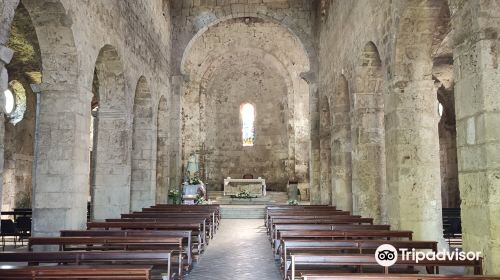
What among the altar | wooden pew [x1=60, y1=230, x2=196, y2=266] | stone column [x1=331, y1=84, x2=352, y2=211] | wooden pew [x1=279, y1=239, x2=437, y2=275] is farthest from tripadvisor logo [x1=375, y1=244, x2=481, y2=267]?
the altar

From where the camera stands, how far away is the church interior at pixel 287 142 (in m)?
4.87

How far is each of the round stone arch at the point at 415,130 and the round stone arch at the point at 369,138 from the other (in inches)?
99.1

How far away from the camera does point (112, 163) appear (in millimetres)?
11273

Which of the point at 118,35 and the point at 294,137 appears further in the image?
the point at 294,137

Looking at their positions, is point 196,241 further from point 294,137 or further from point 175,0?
point 294,137

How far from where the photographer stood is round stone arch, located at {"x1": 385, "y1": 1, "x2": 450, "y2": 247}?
7715 mm

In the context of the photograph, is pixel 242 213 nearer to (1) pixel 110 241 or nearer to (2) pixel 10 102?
(2) pixel 10 102

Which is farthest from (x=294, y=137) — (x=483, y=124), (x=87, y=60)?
(x=483, y=124)

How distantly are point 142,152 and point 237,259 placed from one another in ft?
23.6

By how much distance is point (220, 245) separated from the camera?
30.9ft

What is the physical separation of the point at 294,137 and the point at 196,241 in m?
14.8

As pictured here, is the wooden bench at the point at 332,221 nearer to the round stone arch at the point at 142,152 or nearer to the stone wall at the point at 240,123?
the round stone arch at the point at 142,152

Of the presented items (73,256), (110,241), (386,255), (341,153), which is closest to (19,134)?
(341,153)

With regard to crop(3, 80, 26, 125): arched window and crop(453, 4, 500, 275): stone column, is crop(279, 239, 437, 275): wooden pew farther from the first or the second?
crop(3, 80, 26, 125): arched window
